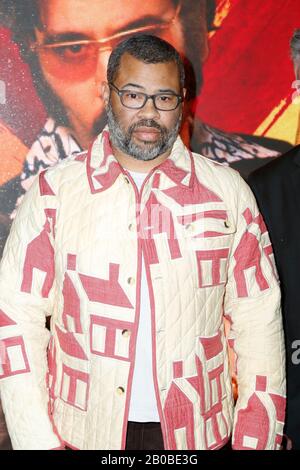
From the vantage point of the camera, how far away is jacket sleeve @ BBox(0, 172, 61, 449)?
1.64 metres

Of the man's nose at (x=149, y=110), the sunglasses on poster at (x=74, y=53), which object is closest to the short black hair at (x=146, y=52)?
the man's nose at (x=149, y=110)

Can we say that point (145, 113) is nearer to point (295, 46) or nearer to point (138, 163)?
point (138, 163)

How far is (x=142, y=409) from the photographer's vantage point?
1648 millimetres

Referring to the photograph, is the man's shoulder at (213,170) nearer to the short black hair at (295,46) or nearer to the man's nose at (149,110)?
the man's nose at (149,110)

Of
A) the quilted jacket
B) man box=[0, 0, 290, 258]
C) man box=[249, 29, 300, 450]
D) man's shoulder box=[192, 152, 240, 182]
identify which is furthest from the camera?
man box=[0, 0, 290, 258]

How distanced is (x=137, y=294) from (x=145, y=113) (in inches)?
19.6

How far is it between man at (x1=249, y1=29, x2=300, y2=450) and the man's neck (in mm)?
498

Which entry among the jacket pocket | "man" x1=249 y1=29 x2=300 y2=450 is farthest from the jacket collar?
"man" x1=249 y1=29 x2=300 y2=450

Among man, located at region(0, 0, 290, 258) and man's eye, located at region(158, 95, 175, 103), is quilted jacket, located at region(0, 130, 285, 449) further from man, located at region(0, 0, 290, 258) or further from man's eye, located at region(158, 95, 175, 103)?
man, located at region(0, 0, 290, 258)

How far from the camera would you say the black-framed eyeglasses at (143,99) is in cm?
165

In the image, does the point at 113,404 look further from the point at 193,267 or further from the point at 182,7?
the point at 182,7

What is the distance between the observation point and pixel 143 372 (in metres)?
1.64

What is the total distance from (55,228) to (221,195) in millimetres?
489

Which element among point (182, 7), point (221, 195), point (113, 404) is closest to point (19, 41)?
point (182, 7)
